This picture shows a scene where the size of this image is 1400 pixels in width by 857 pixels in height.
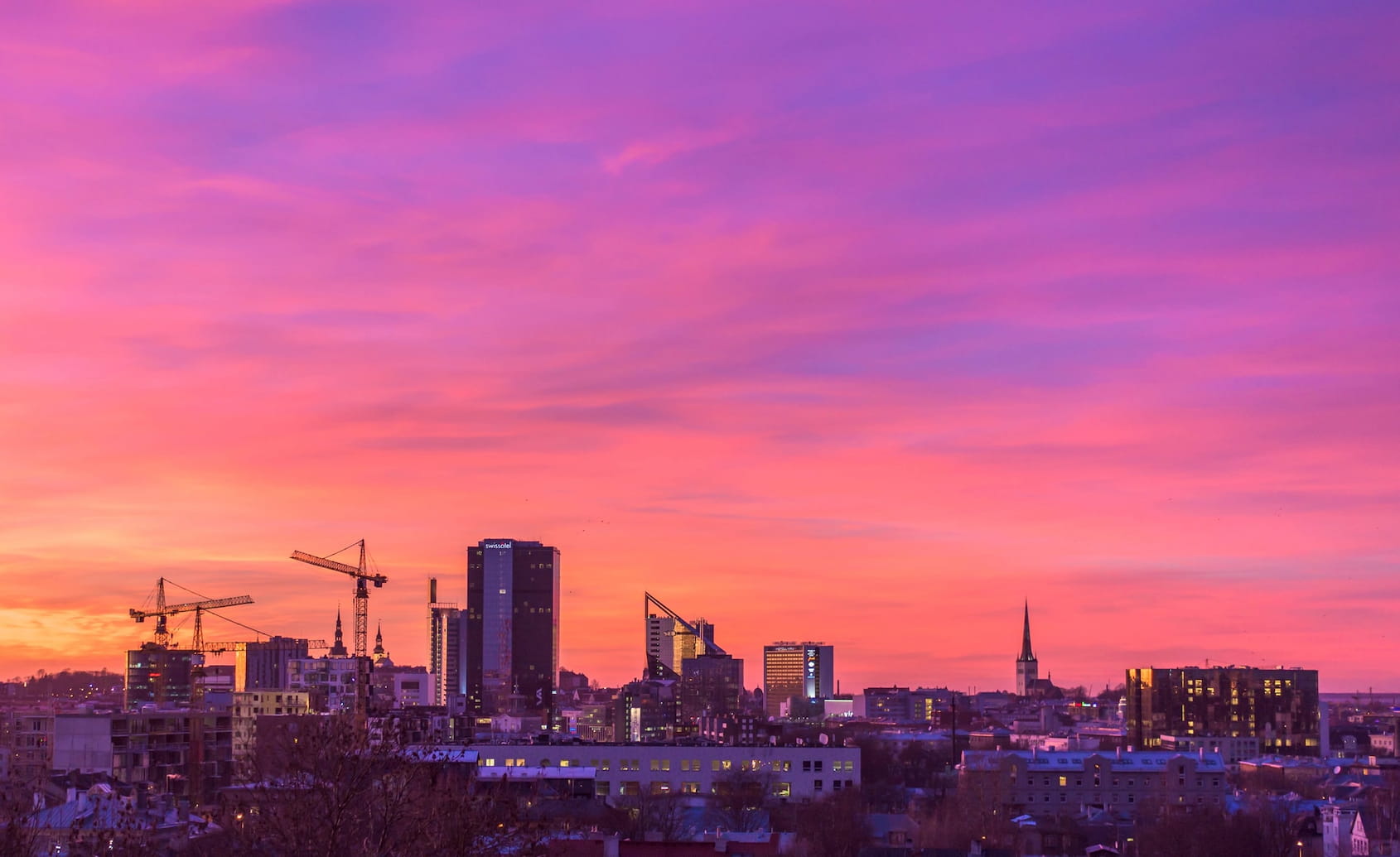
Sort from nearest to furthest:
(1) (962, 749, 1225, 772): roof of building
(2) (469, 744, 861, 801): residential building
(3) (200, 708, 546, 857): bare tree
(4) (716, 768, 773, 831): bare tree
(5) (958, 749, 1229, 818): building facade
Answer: (3) (200, 708, 546, 857): bare tree < (4) (716, 768, 773, 831): bare tree < (2) (469, 744, 861, 801): residential building < (5) (958, 749, 1229, 818): building facade < (1) (962, 749, 1225, 772): roof of building

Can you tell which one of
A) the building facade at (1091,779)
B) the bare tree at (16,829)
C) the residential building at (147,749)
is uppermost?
the bare tree at (16,829)

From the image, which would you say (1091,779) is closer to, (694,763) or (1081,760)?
(1081,760)

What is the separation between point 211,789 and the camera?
138375 millimetres

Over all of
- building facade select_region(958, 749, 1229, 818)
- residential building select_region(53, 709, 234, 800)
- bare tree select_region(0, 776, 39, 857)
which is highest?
bare tree select_region(0, 776, 39, 857)

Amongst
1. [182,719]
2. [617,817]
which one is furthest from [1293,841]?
[182,719]

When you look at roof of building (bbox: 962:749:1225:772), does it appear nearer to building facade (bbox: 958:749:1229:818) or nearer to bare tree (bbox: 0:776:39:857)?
building facade (bbox: 958:749:1229:818)

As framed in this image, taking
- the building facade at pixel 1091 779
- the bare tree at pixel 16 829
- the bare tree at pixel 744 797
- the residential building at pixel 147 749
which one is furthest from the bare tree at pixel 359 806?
the building facade at pixel 1091 779

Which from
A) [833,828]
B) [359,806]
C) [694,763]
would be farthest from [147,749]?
[359,806]

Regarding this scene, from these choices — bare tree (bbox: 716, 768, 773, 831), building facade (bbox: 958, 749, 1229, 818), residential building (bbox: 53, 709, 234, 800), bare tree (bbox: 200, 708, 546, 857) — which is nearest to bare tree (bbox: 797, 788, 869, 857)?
bare tree (bbox: 716, 768, 773, 831)

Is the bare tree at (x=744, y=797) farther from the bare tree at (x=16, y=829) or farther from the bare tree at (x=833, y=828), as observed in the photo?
the bare tree at (x=16, y=829)

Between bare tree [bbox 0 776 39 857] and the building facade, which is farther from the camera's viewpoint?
the building facade

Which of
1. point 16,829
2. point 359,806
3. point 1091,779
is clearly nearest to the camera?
point 16,829

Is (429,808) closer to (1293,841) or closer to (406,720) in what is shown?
(406,720)

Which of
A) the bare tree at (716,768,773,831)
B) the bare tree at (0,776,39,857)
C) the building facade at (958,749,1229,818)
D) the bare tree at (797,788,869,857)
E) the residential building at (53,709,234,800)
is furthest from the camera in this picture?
the building facade at (958,749,1229,818)
